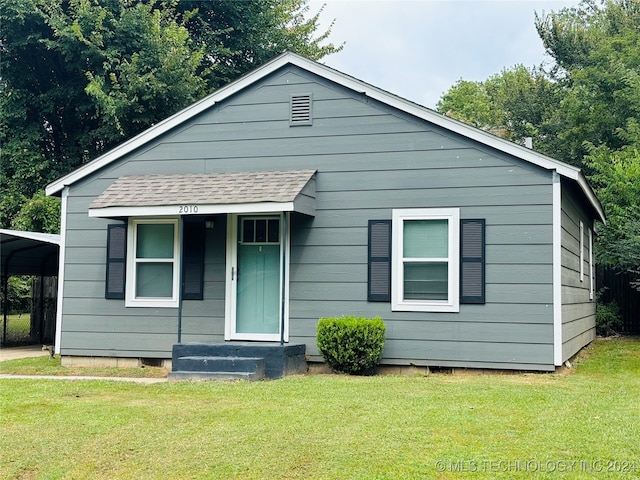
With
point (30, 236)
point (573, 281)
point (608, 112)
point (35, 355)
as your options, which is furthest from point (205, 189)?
point (608, 112)

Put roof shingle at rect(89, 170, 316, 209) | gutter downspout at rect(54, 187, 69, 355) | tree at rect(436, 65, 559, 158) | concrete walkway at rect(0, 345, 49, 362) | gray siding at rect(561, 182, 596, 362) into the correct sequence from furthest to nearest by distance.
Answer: tree at rect(436, 65, 559, 158) → concrete walkway at rect(0, 345, 49, 362) → gutter downspout at rect(54, 187, 69, 355) → gray siding at rect(561, 182, 596, 362) → roof shingle at rect(89, 170, 316, 209)

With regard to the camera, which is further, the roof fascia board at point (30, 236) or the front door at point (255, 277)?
the roof fascia board at point (30, 236)

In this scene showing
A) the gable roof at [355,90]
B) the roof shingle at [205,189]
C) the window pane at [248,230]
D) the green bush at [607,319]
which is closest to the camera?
the gable roof at [355,90]

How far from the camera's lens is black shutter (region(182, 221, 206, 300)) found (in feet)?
35.6

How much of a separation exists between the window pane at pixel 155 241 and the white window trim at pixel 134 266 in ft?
0.20

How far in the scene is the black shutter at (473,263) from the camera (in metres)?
9.66

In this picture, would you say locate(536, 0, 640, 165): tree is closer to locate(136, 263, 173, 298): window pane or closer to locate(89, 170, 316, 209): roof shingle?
locate(89, 170, 316, 209): roof shingle

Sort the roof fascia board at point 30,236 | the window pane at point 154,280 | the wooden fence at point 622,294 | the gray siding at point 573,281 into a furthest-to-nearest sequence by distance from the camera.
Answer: the wooden fence at point 622,294
the roof fascia board at point 30,236
the window pane at point 154,280
the gray siding at point 573,281

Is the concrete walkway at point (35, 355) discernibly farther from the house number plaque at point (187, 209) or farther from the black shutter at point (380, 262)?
the black shutter at point (380, 262)

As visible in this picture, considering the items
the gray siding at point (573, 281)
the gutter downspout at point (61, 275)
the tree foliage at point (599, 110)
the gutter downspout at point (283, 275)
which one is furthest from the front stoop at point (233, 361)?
the tree foliage at point (599, 110)

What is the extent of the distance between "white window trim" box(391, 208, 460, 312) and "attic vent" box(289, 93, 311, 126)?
1972 millimetres

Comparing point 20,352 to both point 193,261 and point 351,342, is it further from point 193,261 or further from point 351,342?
point 351,342

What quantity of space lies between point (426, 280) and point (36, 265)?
10.0 meters

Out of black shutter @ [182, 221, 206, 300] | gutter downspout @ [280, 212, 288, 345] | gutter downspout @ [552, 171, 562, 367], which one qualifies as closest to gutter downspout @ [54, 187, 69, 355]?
black shutter @ [182, 221, 206, 300]
